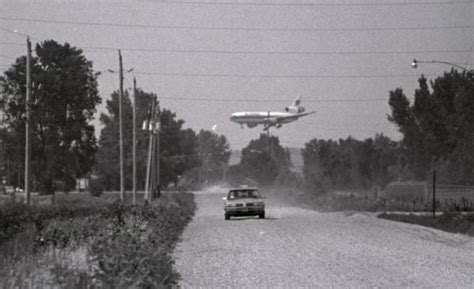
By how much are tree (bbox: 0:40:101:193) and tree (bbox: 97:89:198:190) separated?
94.8 feet

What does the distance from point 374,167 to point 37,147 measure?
2090 inches

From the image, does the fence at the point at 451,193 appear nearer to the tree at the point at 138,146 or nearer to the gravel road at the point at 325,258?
the gravel road at the point at 325,258

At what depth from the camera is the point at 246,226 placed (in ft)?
126

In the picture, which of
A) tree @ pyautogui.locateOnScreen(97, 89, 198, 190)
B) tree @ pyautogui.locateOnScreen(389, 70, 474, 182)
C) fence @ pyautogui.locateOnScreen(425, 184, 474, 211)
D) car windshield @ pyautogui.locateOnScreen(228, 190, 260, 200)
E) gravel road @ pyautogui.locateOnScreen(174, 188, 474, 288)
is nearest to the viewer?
gravel road @ pyautogui.locateOnScreen(174, 188, 474, 288)

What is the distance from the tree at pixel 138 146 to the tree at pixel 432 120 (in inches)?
1344

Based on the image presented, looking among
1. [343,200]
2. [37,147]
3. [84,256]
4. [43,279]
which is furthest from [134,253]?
[37,147]

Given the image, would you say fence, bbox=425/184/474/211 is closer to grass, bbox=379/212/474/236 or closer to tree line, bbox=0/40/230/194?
grass, bbox=379/212/474/236

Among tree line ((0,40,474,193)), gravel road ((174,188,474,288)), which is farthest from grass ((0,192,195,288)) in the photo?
tree line ((0,40,474,193))

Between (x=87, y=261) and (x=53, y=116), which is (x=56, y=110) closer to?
(x=53, y=116)

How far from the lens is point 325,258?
72.5ft

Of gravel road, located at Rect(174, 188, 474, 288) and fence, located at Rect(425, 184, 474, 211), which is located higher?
fence, located at Rect(425, 184, 474, 211)

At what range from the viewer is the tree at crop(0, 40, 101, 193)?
8694 cm

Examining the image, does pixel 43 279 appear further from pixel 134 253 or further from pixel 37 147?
pixel 37 147

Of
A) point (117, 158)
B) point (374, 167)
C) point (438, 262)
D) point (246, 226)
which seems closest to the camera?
point (438, 262)
